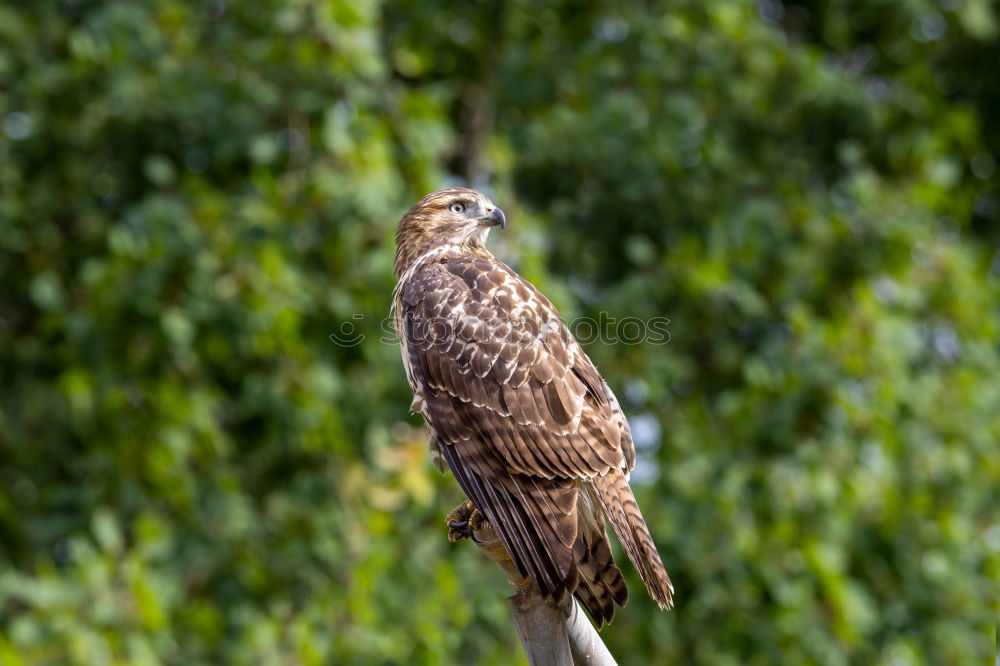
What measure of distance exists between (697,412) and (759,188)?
1831 millimetres

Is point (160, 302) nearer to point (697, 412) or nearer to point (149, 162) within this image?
point (149, 162)

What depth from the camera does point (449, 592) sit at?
6.40 metres

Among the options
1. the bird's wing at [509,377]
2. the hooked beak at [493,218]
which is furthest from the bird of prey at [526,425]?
the hooked beak at [493,218]

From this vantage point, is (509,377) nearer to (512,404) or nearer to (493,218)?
(512,404)

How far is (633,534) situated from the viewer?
3658 millimetres

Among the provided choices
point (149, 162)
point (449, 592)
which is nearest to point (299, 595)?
point (449, 592)

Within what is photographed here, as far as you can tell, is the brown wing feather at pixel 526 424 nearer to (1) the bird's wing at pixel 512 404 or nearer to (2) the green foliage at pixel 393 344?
(1) the bird's wing at pixel 512 404

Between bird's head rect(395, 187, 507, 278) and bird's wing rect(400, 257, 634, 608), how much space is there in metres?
0.37

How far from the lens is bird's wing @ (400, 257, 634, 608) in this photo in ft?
12.1

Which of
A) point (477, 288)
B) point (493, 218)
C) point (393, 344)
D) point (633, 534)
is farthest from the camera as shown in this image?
point (393, 344)

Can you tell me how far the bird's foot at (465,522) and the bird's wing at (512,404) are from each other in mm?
139

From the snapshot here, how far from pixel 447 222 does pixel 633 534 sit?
1.71 m

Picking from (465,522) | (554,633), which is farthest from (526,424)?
(554,633)

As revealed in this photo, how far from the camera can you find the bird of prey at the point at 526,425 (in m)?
3.59
